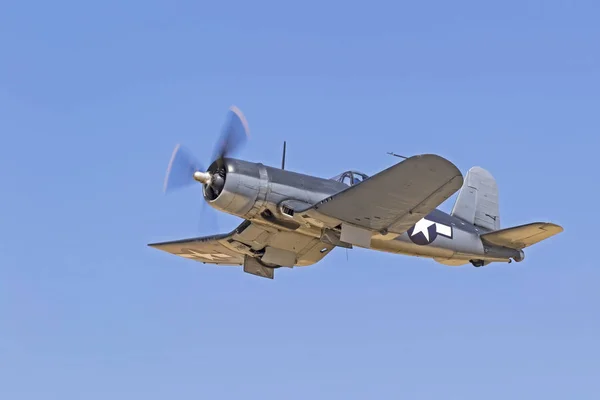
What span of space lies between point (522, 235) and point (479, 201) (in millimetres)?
2457

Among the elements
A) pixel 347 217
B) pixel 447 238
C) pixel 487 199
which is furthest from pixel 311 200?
pixel 487 199

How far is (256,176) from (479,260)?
701 cm

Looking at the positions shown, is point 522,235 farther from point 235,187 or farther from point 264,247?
point 235,187

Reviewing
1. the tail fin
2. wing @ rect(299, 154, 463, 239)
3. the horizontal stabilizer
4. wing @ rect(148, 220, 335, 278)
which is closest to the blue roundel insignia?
wing @ rect(299, 154, 463, 239)

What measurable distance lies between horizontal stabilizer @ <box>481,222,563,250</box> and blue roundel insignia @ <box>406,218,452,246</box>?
137 cm

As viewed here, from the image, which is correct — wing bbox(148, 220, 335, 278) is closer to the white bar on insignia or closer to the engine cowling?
the engine cowling

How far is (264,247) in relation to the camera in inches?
947

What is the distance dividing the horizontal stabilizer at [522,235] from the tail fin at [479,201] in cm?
115

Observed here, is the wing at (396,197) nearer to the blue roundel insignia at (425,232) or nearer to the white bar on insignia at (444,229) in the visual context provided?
the blue roundel insignia at (425,232)

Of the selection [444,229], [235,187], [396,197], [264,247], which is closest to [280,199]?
[235,187]

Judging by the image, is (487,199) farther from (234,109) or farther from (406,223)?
(234,109)

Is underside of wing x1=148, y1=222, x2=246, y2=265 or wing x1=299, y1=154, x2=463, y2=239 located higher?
underside of wing x1=148, y1=222, x2=246, y2=265

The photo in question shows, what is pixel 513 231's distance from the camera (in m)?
24.3

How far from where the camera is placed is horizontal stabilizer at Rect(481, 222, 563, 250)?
23531mm
